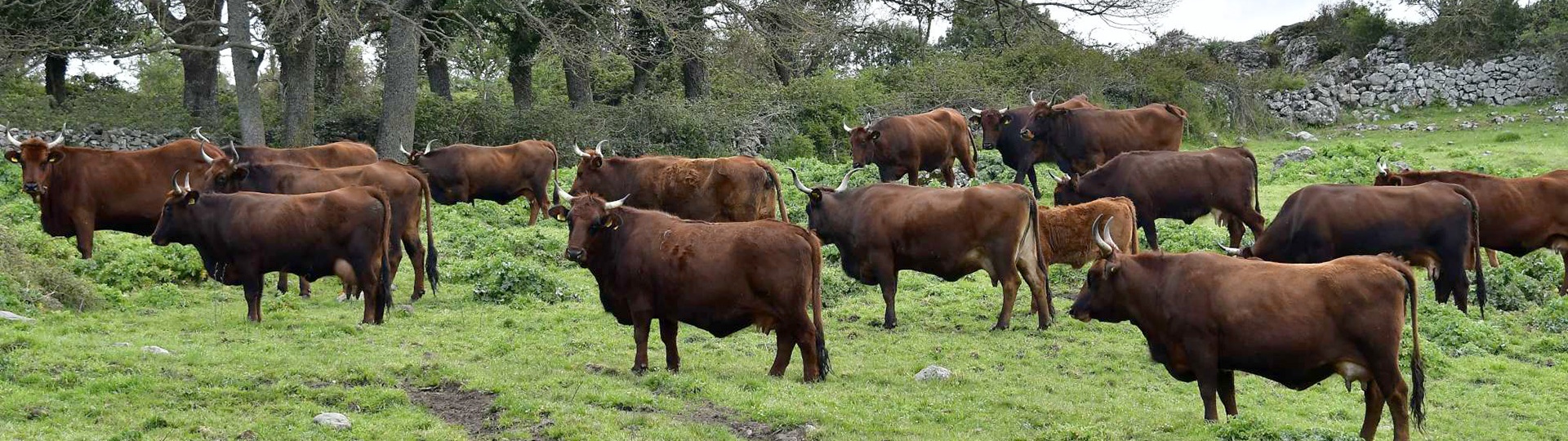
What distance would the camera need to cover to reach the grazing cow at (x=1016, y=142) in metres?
24.4

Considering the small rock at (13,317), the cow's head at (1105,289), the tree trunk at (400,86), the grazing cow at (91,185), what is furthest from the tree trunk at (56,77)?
the cow's head at (1105,289)

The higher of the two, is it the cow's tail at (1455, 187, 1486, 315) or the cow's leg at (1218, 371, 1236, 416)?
the cow's tail at (1455, 187, 1486, 315)

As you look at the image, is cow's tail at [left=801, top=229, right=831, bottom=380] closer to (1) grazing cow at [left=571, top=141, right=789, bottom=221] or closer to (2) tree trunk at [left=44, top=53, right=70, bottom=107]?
(1) grazing cow at [left=571, top=141, right=789, bottom=221]

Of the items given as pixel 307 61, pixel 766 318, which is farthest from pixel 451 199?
pixel 766 318

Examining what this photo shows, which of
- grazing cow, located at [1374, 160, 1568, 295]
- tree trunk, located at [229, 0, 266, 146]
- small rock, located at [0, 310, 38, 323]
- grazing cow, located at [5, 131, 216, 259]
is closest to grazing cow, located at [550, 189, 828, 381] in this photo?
small rock, located at [0, 310, 38, 323]

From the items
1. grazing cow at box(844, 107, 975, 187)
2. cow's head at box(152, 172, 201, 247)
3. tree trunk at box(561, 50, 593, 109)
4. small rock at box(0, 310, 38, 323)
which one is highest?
tree trunk at box(561, 50, 593, 109)

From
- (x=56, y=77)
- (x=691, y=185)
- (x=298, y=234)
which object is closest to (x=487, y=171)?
(x=691, y=185)

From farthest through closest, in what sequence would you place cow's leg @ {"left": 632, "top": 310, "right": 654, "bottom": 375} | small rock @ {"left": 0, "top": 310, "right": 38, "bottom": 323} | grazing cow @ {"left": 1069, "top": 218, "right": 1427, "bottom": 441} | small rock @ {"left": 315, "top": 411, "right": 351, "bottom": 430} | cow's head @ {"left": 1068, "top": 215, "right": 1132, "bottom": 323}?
small rock @ {"left": 0, "top": 310, "right": 38, "bottom": 323} < cow's leg @ {"left": 632, "top": 310, "right": 654, "bottom": 375} < cow's head @ {"left": 1068, "top": 215, "right": 1132, "bottom": 323} < small rock @ {"left": 315, "top": 411, "right": 351, "bottom": 430} < grazing cow @ {"left": 1069, "top": 218, "right": 1427, "bottom": 441}

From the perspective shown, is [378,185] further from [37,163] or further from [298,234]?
[37,163]

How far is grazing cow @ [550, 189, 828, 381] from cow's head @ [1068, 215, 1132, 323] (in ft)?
7.38

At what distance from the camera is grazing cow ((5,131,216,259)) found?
17.4 meters

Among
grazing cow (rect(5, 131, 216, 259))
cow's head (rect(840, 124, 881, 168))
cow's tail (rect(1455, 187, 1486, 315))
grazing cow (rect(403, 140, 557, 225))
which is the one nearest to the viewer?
cow's tail (rect(1455, 187, 1486, 315))

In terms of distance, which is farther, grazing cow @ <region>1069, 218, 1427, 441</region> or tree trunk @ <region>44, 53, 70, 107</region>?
tree trunk @ <region>44, 53, 70, 107</region>

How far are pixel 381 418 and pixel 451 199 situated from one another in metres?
12.3
